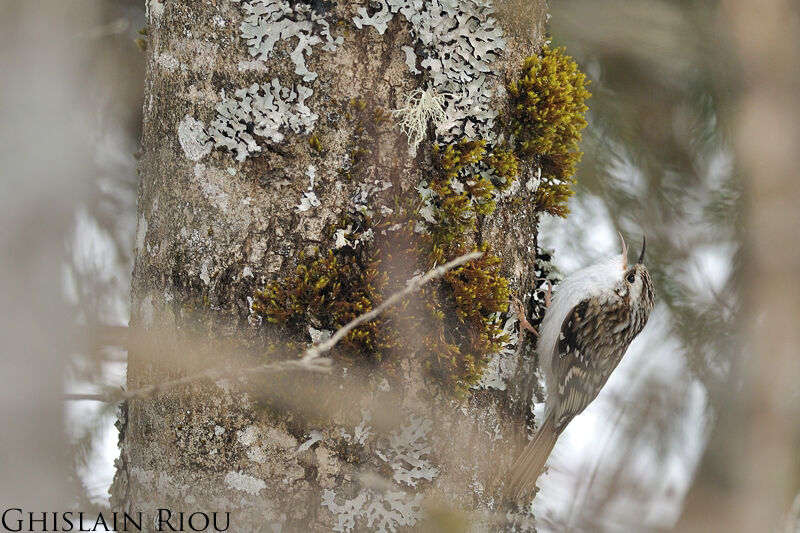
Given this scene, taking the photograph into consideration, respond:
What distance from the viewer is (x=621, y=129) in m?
4.24

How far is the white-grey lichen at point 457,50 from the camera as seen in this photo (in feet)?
7.11

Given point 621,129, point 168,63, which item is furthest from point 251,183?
point 621,129

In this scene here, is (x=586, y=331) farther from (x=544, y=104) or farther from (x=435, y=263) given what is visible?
(x=435, y=263)

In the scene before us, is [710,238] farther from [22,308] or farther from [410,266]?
[22,308]

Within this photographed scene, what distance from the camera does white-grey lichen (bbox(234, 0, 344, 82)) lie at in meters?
2.10

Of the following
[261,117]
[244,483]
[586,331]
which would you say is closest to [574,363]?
[586,331]

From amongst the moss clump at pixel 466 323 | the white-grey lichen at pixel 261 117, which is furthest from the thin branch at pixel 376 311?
the white-grey lichen at pixel 261 117

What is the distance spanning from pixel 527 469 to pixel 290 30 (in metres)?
1.58

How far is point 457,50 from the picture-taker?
2232mm

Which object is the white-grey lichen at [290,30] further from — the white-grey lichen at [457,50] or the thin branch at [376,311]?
the thin branch at [376,311]

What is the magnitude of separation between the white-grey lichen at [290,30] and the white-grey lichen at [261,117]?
0.08 m

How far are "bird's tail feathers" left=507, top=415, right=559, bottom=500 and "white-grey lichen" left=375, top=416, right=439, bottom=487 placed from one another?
0.40 meters

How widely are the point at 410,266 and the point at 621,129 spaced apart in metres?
2.55

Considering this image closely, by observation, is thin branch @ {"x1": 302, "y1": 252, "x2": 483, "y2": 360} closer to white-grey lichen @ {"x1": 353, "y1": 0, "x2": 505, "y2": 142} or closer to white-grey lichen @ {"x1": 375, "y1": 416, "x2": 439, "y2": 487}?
white-grey lichen @ {"x1": 375, "y1": 416, "x2": 439, "y2": 487}
